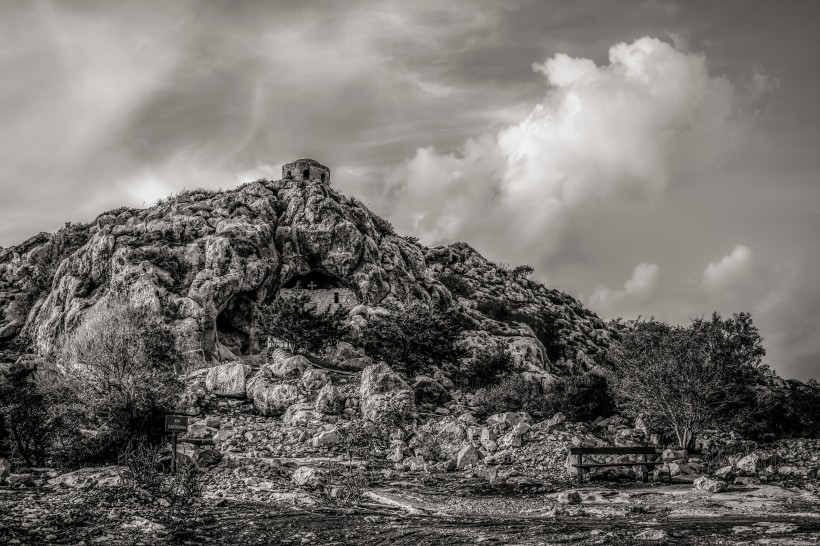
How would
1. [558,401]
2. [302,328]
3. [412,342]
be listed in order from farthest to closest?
[412,342]
[302,328]
[558,401]

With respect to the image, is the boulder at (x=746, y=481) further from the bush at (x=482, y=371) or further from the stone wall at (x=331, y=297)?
the stone wall at (x=331, y=297)

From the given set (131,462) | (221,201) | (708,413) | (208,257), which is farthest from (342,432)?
(221,201)

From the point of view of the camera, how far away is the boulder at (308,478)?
18167 millimetres

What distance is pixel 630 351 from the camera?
33094mm

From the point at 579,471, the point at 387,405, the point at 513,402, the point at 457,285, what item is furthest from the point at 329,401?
the point at 457,285

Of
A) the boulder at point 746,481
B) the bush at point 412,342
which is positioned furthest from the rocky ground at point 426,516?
the bush at point 412,342

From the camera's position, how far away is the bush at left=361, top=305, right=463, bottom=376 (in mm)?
49906

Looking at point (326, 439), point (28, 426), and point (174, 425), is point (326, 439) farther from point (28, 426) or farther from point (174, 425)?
point (28, 426)

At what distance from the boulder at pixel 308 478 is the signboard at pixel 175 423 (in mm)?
3740

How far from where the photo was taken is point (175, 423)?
61.1 ft

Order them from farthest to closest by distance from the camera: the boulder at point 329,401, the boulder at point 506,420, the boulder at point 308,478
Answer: the boulder at point 329,401 < the boulder at point 506,420 < the boulder at point 308,478

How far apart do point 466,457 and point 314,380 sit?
13.4m

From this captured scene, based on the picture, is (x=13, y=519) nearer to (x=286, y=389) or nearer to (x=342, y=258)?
(x=286, y=389)

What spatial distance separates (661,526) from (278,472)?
12.2 m
